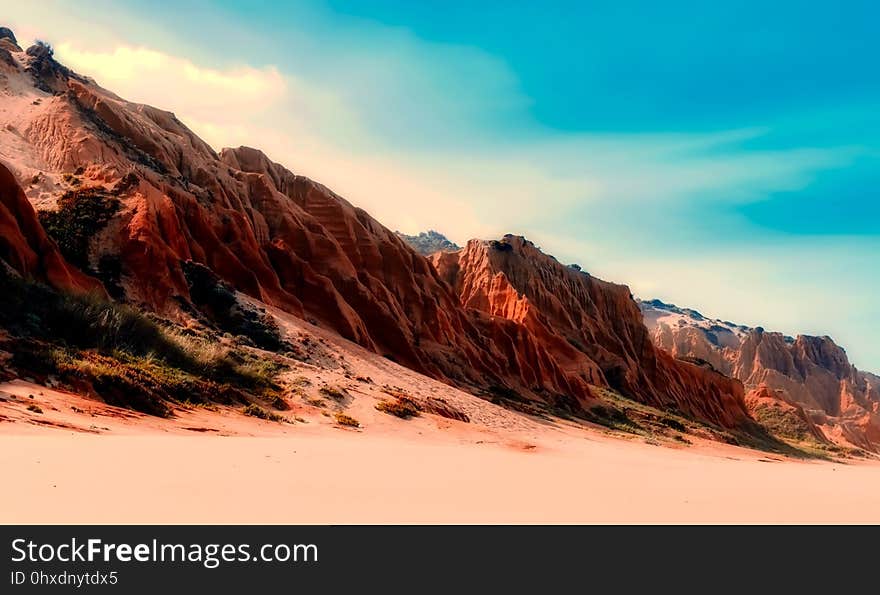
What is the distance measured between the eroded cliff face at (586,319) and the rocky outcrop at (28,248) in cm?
4792

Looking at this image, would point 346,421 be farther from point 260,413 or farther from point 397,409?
point 397,409

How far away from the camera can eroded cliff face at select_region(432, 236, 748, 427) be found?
68.8 meters

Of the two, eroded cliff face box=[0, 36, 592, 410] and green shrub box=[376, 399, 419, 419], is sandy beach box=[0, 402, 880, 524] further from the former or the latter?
eroded cliff face box=[0, 36, 592, 410]

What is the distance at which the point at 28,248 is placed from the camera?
68.0 feet

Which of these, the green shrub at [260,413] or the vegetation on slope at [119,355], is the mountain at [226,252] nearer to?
the vegetation on slope at [119,355]

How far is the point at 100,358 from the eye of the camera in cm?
1570

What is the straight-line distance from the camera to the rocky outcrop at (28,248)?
780 inches

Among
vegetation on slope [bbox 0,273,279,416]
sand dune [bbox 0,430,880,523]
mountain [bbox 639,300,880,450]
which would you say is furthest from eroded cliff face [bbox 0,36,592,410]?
mountain [bbox 639,300,880,450]

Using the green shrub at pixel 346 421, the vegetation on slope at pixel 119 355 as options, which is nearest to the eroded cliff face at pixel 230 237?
the vegetation on slope at pixel 119 355

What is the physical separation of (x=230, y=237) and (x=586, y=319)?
181 feet

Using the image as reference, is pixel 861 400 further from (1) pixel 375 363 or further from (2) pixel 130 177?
(2) pixel 130 177

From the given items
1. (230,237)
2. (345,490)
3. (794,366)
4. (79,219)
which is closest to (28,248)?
(79,219)

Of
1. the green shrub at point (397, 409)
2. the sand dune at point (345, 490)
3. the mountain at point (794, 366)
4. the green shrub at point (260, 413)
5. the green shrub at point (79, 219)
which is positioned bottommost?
the green shrub at point (260, 413)
